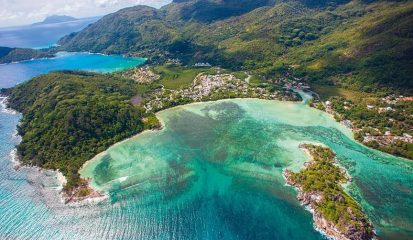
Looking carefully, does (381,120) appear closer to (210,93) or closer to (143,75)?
(210,93)

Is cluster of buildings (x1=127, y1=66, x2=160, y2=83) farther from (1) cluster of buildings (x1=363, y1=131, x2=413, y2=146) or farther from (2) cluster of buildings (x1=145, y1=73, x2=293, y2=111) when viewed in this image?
(1) cluster of buildings (x1=363, y1=131, x2=413, y2=146)

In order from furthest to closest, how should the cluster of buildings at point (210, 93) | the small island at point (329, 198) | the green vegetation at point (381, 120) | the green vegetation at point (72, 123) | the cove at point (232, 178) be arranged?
the cluster of buildings at point (210, 93)
the green vegetation at point (72, 123)
the green vegetation at point (381, 120)
the cove at point (232, 178)
the small island at point (329, 198)

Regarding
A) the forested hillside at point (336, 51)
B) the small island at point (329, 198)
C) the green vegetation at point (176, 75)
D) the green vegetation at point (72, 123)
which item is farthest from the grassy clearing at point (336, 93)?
the green vegetation at point (72, 123)

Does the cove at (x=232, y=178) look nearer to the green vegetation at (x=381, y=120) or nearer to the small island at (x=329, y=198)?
the small island at (x=329, y=198)

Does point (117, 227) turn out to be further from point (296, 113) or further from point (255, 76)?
point (255, 76)

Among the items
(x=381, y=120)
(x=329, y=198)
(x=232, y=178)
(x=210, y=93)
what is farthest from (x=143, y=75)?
(x=329, y=198)
